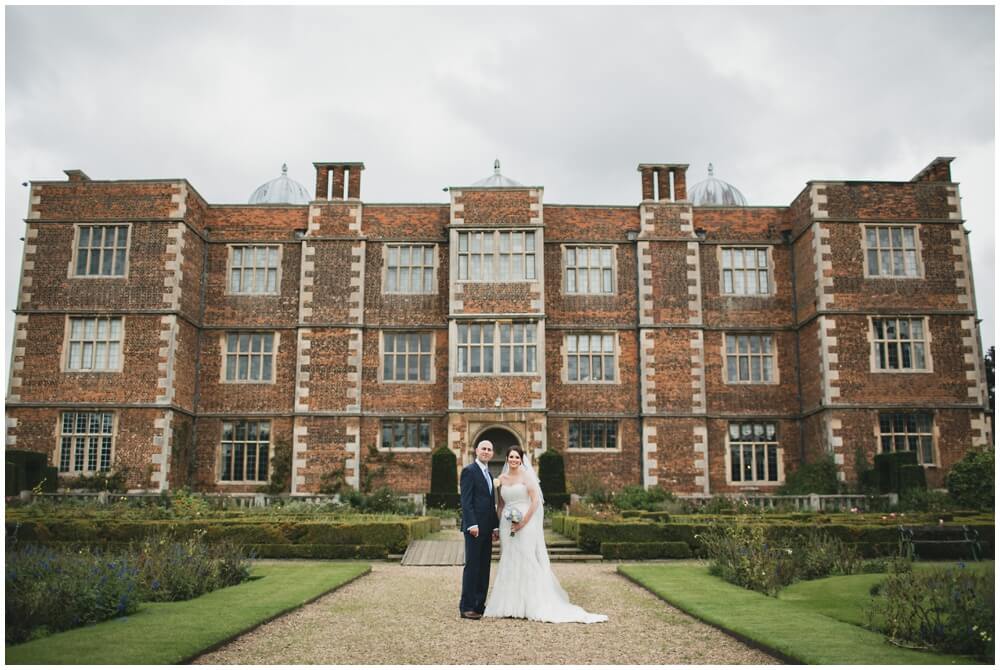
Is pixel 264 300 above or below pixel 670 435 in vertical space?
above

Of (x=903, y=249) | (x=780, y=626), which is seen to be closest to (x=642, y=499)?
(x=903, y=249)

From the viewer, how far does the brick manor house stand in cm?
2302

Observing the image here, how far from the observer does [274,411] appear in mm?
24328

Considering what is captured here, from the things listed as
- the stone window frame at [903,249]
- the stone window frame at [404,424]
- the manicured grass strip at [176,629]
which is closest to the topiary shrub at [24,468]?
the stone window frame at [404,424]

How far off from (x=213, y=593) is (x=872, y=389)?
18.4 m

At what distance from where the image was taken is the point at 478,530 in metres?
8.61

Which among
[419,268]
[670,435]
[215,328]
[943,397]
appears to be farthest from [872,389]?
[215,328]

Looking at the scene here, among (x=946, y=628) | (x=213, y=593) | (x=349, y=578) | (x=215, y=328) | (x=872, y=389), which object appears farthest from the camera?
(x=215, y=328)

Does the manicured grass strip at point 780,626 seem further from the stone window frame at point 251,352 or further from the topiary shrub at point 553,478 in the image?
the stone window frame at point 251,352

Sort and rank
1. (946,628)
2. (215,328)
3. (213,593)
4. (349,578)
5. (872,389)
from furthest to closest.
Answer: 1. (215,328)
2. (872,389)
3. (349,578)
4. (213,593)
5. (946,628)

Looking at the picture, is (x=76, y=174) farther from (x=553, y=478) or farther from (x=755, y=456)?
(x=755, y=456)

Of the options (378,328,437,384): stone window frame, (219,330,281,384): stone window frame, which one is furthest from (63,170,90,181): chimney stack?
(378,328,437,384): stone window frame

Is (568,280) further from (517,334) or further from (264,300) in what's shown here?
(264,300)

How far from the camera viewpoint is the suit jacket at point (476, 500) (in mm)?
8688
